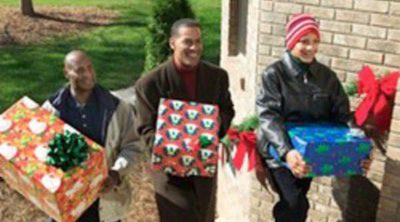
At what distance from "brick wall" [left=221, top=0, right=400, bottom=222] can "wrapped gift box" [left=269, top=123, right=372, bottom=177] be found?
0.50 m

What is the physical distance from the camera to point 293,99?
12.6ft

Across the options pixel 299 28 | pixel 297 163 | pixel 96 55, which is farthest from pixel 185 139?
pixel 96 55

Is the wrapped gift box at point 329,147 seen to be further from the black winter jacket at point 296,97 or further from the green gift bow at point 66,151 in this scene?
the green gift bow at point 66,151

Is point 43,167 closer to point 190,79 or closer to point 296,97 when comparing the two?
point 190,79

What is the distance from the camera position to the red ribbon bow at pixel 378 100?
4.11m

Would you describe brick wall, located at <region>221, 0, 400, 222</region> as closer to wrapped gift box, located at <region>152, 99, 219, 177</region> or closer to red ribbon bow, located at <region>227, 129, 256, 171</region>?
red ribbon bow, located at <region>227, 129, 256, 171</region>

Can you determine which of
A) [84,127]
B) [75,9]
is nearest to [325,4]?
[84,127]

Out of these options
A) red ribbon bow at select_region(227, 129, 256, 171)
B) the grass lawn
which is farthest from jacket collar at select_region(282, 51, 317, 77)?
the grass lawn

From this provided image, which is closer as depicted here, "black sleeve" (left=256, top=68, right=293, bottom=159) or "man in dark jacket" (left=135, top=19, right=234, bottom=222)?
"black sleeve" (left=256, top=68, right=293, bottom=159)

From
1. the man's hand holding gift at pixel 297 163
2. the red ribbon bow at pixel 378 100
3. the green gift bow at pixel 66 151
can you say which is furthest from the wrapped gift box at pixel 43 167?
the red ribbon bow at pixel 378 100

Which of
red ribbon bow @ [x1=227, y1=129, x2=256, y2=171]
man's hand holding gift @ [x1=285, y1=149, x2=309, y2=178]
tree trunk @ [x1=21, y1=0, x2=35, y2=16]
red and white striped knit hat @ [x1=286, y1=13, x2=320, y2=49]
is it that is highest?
red and white striped knit hat @ [x1=286, y1=13, x2=320, y2=49]

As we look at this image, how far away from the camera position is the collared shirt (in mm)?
3938

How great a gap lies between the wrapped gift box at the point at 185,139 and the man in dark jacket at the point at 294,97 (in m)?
0.35

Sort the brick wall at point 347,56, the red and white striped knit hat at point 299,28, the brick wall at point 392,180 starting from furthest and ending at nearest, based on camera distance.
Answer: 1. the brick wall at point 347,56
2. the brick wall at point 392,180
3. the red and white striped knit hat at point 299,28
